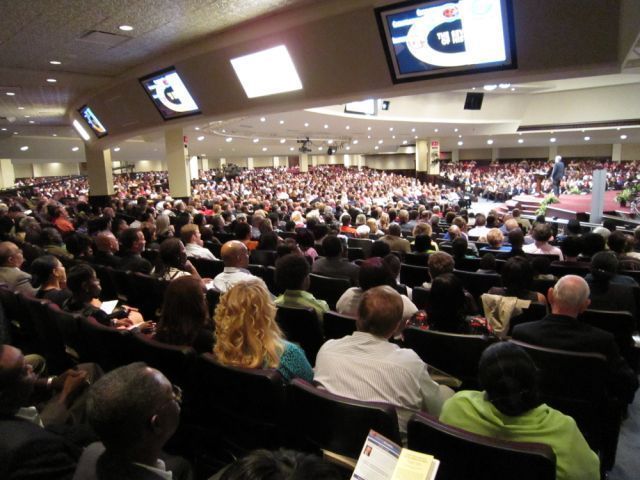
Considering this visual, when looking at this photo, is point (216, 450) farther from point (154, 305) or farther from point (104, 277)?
point (104, 277)

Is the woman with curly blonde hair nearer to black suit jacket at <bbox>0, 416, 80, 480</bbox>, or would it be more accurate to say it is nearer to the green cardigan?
black suit jacket at <bbox>0, 416, 80, 480</bbox>

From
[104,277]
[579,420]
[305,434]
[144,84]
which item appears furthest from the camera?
[144,84]

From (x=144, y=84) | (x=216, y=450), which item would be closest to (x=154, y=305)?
(x=216, y=450)

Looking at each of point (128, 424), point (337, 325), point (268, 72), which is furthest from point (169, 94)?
point (128, 424)

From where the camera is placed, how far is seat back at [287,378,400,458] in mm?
1576

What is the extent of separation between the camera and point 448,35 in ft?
15.4

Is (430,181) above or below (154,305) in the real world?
above

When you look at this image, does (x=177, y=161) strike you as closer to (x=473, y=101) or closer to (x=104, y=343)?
(x=104, y=343)

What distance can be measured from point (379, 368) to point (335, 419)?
1.03 feet

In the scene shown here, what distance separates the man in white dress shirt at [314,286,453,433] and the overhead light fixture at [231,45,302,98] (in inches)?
189

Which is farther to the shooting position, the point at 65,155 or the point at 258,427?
the point at 65,155

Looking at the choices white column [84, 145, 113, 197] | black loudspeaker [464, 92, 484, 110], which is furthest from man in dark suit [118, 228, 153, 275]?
black loudspeaker [464, 92, 484, 110]

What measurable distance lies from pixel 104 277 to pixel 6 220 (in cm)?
370

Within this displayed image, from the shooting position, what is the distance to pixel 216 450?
2197 millimetres
